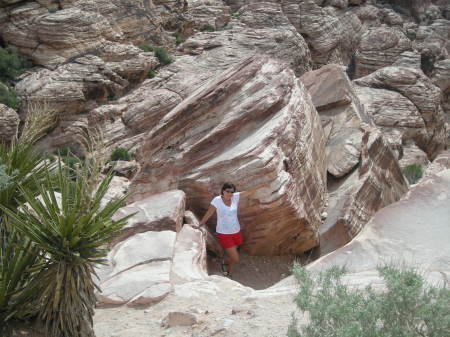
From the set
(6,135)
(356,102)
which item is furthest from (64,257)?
(6,135)

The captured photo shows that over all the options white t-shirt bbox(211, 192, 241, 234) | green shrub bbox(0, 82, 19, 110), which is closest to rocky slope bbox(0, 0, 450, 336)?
white t-shirt bbox(211, 192, 241, 234)

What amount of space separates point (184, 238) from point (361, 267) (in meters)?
2.54

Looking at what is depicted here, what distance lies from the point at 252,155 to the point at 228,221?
111 cm

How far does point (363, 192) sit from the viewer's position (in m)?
9.39

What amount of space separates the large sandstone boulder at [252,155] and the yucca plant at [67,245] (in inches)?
148

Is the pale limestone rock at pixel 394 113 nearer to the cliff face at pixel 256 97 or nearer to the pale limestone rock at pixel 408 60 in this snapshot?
the cliff face at pixel 256 97

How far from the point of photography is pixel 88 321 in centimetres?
426

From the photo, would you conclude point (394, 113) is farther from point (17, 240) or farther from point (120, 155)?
point (17, 240)

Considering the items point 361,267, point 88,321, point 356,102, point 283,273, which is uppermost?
point 88,321

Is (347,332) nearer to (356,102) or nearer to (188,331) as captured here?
(188,331)

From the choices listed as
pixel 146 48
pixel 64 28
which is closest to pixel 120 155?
pixel 64 28

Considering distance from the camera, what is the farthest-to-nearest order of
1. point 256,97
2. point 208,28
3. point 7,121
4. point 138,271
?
point 208,28, point 7,121, point 256,97, point 138,271

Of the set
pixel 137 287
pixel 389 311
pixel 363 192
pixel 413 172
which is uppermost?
pixel 389 311

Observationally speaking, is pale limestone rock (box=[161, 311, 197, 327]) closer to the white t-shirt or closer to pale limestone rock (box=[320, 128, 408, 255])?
the white t-shirt
